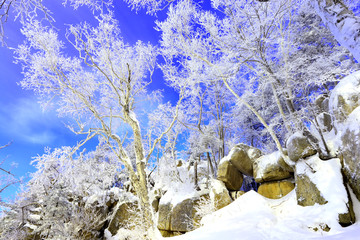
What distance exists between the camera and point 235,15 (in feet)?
32.4

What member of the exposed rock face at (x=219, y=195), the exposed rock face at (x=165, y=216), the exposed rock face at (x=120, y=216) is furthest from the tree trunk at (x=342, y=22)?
the exposed rock face at (x=120, y=216)

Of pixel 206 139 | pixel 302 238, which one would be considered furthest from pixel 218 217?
pixel 206 139

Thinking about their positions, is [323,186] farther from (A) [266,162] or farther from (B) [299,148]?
(A) [266,162]

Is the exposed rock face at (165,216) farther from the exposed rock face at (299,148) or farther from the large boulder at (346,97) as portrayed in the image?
the large boulder at (346,97)

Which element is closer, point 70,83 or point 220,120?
point 70,83

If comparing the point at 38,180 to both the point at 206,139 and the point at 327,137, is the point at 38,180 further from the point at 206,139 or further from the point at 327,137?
the point at 327,137

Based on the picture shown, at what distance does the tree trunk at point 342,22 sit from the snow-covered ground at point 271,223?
353 centimetres

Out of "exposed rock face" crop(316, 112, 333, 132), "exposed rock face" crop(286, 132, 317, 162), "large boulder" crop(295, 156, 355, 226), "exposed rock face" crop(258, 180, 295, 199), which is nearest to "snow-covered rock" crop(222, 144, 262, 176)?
"exposed rock face" crop(258, 180, 295, 199)

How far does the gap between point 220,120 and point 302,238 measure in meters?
11.1

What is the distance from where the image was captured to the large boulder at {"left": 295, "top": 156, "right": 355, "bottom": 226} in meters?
5.02

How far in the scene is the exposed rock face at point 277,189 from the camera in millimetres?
7719

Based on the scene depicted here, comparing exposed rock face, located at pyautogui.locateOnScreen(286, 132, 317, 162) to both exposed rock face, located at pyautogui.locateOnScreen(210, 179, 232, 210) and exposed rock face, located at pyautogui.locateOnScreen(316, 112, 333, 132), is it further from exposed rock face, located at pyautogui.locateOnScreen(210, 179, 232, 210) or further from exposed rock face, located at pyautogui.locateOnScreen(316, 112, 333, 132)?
exposed rock face, located at pyautogui.locateOnScreen(210, 179, 232, 210)

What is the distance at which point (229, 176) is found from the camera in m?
9.66

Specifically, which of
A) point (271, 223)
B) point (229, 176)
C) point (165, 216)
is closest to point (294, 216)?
point (271, 223)
